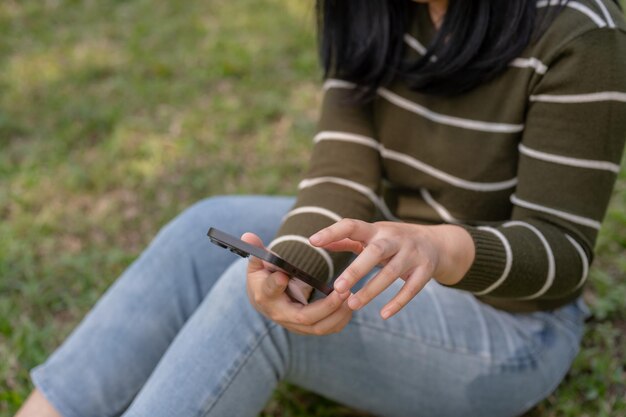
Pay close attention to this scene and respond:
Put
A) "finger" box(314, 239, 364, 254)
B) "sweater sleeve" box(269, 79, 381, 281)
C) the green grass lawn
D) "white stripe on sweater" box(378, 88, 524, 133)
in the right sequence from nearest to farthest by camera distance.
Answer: "finger" box(314, 239, 364, 254)
"white stripe on sweater" box(378, 88, 524, 133)
"sweater sleeve" box(269, 79, 381, 281)
the green grass lawn

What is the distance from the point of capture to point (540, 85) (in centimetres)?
108

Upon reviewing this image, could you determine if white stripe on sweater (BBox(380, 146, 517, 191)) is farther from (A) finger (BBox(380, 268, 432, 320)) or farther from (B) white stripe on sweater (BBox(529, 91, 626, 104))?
(A) finger (BBox(380, 268, 432, 320))

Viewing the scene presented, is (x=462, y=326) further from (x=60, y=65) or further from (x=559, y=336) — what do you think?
(x=60, y=65)

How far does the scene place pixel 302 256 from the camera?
1.18 metres

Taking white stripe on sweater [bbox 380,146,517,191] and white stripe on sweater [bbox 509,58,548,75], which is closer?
white stripe on sweater [bbox 509,58,548,75]

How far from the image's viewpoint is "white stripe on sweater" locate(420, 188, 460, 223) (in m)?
1.28

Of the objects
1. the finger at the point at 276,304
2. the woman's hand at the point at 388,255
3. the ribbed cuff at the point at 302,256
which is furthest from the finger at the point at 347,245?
the ribbed cuff at the point at 302,256

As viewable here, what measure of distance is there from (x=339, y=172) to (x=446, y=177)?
193mm

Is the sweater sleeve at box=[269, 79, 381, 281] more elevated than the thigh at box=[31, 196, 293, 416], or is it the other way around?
the sweater sleeve at box=[269, 79, 381, 281]

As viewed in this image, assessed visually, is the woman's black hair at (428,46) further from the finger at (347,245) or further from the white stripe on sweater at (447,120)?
the finger at (347,245)

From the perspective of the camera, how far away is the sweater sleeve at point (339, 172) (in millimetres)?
1258

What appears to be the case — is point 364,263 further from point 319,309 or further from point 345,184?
point 345,184

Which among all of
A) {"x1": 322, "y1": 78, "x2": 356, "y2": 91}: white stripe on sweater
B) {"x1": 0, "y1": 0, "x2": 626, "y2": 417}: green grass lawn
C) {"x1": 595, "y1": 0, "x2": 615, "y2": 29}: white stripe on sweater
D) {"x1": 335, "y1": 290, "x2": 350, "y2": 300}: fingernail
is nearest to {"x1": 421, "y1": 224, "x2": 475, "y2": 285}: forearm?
{"x1": 335, "y1": 290, "x2": 350, "y2": 300}: fingernail

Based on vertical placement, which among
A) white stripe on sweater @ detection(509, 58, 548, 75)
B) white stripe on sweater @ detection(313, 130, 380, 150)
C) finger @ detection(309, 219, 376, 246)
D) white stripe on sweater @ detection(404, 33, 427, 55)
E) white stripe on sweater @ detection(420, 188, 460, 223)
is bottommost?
white stripe on sweater @ detection(420, 188, 460, 223)
